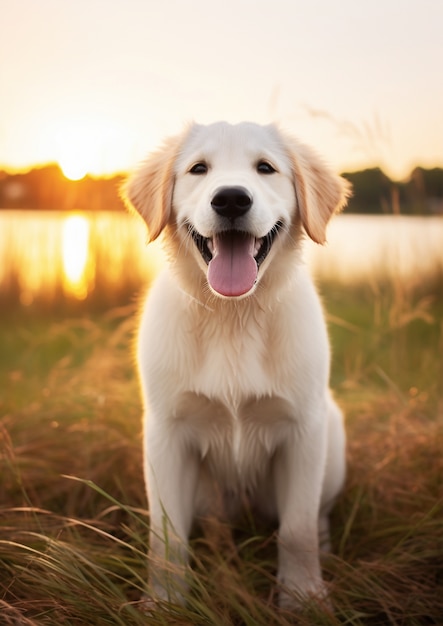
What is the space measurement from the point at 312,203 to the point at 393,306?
1291 mm

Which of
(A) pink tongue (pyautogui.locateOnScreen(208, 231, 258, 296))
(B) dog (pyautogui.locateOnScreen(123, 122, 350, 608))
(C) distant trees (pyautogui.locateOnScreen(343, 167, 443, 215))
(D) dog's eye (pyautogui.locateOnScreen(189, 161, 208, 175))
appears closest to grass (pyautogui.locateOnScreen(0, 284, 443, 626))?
(B) dog (pyautogui.locateOnScreen(123, 122, 350, 608))

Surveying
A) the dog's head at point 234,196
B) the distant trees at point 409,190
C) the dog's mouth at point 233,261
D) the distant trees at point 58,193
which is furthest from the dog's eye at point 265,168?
the distant trees at point 58,193

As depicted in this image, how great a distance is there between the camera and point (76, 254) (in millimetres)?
5766

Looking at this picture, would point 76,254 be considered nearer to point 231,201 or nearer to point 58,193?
point 58,193

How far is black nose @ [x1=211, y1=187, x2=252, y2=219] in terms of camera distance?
2.05m

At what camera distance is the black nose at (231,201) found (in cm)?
205

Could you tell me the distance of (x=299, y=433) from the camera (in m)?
2.40

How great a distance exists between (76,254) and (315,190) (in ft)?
12.1

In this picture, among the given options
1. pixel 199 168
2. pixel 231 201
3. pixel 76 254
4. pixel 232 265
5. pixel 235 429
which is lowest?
pixel 235 429

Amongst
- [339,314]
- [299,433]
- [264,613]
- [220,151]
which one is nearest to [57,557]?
[264,613]

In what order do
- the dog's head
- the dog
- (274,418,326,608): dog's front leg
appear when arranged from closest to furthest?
→ the dog's head → the dog → (274,418,326,608): dog's front leg


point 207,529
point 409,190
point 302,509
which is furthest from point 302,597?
point 409,190

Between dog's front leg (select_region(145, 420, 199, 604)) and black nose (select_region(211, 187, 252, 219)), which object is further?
dog's front leg (select_region(145, 420, 199, 604))

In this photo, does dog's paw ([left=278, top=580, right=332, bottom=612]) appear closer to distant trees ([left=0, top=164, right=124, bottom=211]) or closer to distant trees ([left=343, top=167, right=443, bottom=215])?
distant trees ([left=343, top=167, right=443, bottom=215])
